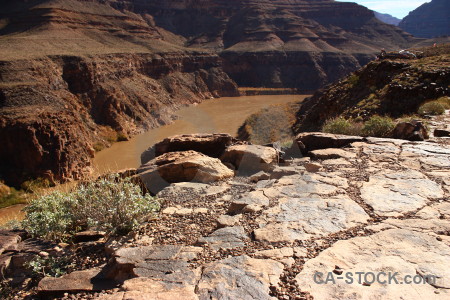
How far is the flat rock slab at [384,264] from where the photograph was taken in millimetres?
2574

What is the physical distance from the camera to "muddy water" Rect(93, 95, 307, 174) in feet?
84.0

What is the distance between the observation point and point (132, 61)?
40781 mm

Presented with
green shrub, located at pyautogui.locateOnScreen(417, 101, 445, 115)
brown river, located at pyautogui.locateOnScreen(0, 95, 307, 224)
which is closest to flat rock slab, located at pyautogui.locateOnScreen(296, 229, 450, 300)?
green shrub, located at pyautogui.locateOnScreen(417, 101, 445, 115)

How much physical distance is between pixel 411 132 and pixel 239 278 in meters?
5.45

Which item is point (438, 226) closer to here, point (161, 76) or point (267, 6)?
point (161, 76)

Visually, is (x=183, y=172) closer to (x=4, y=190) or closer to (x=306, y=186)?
(x=306, y=186)

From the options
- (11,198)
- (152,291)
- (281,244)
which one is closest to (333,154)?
(281,244)

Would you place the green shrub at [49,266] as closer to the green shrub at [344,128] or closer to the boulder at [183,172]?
the boulder at [183,172]

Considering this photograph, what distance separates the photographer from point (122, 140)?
29.8 metres

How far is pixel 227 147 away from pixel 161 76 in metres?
40.8

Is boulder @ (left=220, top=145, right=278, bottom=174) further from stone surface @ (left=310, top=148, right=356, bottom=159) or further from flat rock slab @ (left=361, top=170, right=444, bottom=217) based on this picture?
flat rock slab @ (left=361, top=170, right=444, bottom=217)

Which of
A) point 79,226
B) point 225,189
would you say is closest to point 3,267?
point 79,226

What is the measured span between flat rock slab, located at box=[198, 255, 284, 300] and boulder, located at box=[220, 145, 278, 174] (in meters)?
2.95

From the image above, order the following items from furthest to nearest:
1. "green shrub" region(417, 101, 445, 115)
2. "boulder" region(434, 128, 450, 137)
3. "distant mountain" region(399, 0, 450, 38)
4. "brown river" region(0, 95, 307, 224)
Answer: "distant mountain" region(399, 0, 450, 38), "brown river" region(0, 95, 307, 224), "green shrub" region(417, 101, 445, 115), "boulder" region(434, 128, 450, 137)
